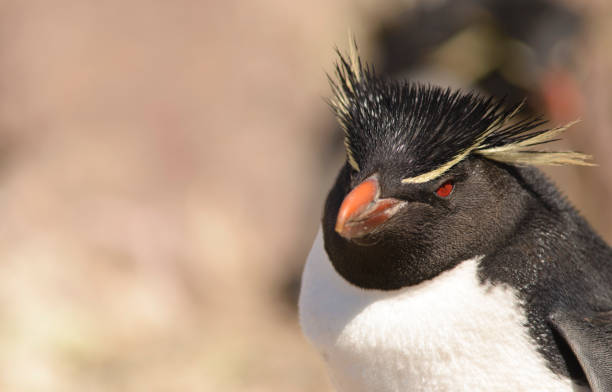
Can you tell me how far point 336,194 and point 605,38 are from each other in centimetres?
453

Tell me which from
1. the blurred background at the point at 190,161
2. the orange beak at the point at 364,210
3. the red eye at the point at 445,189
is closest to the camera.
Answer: the orange beak at the point at 364,210

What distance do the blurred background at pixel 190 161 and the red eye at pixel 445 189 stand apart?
102 inches

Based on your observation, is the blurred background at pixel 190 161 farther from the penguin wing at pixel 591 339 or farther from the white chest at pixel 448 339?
the penguin wing at pixel 591 339

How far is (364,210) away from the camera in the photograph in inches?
72.9

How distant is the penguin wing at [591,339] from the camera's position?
6.15 feet

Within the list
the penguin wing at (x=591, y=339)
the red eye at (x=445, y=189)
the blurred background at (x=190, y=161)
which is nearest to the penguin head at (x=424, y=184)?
the red eye at (x=445, y=189)

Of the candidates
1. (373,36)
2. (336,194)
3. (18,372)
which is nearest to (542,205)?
(336,194)

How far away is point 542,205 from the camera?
6.95 ft

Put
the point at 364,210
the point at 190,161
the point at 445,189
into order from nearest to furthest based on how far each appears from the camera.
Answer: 1. the point at 364,210
2. the point at 445,189
3. the point at 190,161

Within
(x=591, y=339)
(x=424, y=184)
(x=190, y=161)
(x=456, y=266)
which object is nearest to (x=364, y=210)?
(x=424, y=184)

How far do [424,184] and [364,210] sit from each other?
162 millimetres

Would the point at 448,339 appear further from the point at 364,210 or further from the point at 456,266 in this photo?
A: the point at 364,210

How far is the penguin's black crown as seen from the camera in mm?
1927

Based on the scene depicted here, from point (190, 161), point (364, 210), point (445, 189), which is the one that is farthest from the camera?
point (190, 161)
